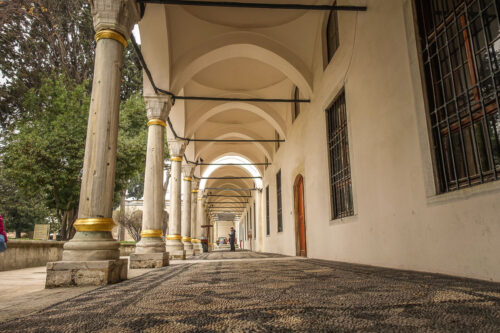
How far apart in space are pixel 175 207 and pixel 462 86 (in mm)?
9194

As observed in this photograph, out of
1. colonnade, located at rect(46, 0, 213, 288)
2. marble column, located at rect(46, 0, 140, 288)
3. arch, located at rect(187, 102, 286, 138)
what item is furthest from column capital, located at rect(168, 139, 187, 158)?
marble column, located at rect(46, 0, 140, 288)

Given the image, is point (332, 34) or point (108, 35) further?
point (332, 34)

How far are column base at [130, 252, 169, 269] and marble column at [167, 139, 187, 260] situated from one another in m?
3.35

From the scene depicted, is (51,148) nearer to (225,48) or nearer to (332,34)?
(225,48)

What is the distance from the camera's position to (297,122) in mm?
11477

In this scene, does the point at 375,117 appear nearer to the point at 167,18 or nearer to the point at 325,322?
the point at 325,322

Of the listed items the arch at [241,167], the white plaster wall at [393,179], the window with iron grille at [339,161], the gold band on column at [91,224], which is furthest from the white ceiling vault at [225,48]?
the arch at [241,167]

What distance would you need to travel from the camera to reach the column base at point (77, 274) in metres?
3.78

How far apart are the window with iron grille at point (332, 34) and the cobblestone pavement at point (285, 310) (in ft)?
21.0

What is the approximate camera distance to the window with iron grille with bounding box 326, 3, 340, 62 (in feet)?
26.3

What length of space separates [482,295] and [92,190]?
4.07m

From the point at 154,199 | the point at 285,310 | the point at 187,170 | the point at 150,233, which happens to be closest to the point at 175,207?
the point at 154,199

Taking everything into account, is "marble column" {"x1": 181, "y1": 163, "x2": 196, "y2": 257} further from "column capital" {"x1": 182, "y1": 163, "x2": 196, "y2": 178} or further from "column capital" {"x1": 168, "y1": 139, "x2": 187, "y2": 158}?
"column capital" {"x1": 168, "y1": 139, "x2": 187, "y2": 158}

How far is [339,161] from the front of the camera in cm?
761
